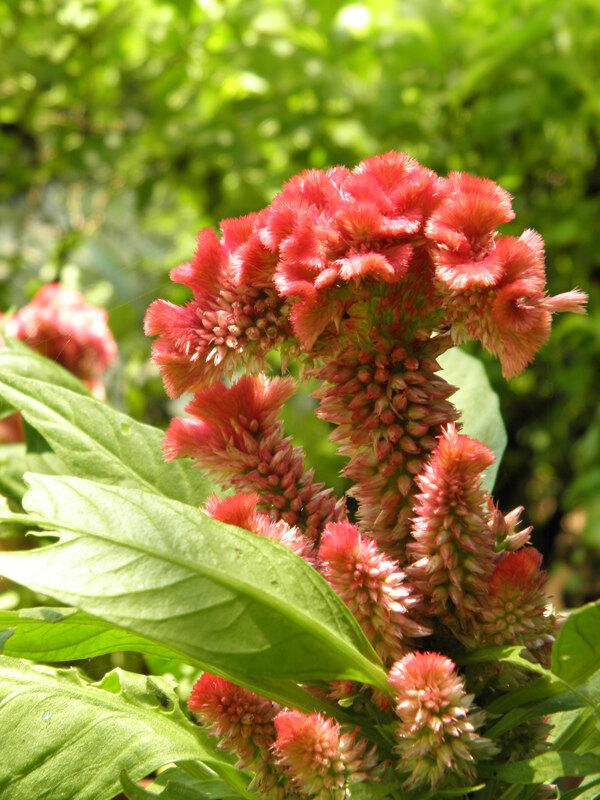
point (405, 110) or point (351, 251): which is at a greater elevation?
point (405, 110)

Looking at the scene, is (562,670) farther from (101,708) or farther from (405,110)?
(405,110)

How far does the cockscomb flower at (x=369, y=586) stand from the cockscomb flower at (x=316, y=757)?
48 mm

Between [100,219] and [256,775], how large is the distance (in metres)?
1.82

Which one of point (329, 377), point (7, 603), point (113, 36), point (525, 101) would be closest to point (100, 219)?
point (113, 36)

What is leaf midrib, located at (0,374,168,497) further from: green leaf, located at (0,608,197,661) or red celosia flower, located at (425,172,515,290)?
red celosia flower, located at (425,172,515,290)

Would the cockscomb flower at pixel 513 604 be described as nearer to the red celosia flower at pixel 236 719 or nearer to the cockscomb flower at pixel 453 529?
the cockscomb flower at pixel 453 529

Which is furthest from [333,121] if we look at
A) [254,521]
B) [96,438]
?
[254,521]

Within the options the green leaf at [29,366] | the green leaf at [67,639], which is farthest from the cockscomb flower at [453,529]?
the green leaf at [29,366]

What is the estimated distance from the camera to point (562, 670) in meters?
0.37

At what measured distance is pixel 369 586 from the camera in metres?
0.35

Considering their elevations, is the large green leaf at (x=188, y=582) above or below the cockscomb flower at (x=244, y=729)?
above

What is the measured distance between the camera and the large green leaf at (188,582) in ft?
1.02

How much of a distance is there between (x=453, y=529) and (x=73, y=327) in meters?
0.74

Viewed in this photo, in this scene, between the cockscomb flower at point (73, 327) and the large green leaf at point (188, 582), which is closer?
the large green leaf at point (188, 582)
